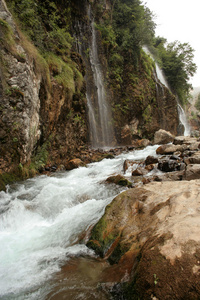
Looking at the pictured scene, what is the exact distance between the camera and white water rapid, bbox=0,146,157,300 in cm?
225

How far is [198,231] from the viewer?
1.78m

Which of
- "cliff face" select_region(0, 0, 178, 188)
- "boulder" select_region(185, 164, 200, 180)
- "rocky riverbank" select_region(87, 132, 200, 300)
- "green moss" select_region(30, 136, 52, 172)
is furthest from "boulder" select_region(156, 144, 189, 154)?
"green moss" select_region(30, 136, 52, 172)

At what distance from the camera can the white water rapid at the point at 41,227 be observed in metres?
2.25

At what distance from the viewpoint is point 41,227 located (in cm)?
369

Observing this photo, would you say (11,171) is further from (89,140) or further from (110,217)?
(89,140)

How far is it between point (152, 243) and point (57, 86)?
8264 mm

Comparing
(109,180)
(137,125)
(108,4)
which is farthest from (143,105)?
(109,180)

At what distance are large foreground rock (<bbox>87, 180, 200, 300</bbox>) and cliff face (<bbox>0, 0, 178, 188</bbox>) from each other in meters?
4.04

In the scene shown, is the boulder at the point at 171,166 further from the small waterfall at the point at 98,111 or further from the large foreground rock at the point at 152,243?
the small waterfall at the point at 98,111

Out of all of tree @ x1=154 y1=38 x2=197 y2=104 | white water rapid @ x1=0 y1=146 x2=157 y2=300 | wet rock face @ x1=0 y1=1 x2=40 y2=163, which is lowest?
white water rapid @ x1=0 y1=146 x2=157 y2=300

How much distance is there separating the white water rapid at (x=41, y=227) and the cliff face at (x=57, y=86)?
1.53m

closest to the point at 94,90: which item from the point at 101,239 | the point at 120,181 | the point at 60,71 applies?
the point at 60,71

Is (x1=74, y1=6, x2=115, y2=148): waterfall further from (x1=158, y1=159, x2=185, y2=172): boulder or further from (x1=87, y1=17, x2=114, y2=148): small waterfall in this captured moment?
(x1=158, y1=159, x2=185, y2=172): boulder

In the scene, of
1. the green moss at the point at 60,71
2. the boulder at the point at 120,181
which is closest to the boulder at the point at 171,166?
the boulder at the point at 120,181
